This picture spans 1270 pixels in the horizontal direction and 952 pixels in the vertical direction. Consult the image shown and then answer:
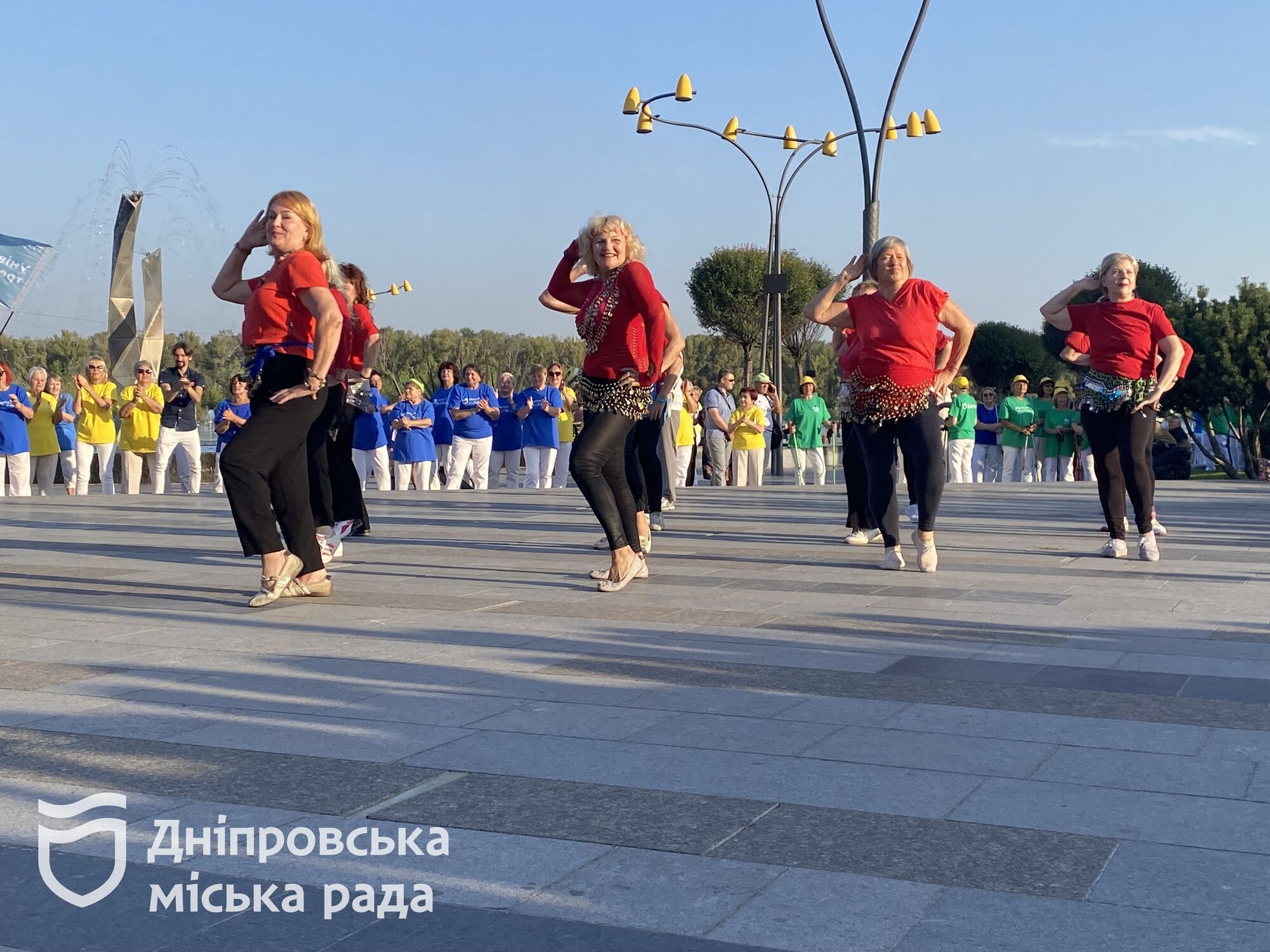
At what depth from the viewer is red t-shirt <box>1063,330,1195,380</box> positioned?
9125mm

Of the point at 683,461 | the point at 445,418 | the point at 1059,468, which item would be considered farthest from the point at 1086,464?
the point at 445,418

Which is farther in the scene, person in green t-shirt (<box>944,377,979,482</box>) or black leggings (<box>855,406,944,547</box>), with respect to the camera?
person in green t-shirt (<box>944,377,979,482</box>)

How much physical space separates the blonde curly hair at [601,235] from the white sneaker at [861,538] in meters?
3.25

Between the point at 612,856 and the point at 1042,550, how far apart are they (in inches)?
287

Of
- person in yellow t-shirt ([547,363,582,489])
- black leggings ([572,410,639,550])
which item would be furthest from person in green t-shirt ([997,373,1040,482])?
black leggings ([572,410,639,550])

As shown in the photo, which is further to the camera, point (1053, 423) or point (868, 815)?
point (1053, 423)

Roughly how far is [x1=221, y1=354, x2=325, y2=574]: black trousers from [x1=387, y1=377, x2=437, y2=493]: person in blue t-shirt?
12.1 m

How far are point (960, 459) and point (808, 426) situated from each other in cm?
228

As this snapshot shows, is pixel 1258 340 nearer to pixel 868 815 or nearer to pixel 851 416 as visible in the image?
pixel 851 416

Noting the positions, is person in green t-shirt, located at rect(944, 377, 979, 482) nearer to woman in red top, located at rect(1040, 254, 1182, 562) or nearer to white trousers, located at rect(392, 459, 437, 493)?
white trousers, located at rect(392, 459, 437, 493)

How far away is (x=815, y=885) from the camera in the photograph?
294 cm

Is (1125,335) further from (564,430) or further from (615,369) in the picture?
(564,430)

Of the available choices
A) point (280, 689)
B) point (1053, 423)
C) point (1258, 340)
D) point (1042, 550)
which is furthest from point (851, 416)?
point (1258, 340)

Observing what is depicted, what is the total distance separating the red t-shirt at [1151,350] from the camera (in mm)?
9125
